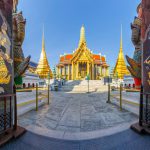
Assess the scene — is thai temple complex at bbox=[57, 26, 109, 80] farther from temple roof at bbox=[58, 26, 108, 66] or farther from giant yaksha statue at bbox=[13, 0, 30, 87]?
giant yaksha statue at bbox=[13, 0, 30, 87]

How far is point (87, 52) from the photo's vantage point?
100 ft

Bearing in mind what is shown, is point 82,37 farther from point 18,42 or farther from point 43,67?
point 18,42

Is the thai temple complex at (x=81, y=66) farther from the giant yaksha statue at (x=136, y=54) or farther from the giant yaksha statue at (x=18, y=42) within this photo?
the giant yaksha statue at (x=18, y=42)

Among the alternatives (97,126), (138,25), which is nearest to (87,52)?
(138,25)

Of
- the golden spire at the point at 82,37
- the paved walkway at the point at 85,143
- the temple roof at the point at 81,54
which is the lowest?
the paved walkway at the point at 85,143

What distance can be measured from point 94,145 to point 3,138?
180cm

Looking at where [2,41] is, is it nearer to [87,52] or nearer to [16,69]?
[16,69]

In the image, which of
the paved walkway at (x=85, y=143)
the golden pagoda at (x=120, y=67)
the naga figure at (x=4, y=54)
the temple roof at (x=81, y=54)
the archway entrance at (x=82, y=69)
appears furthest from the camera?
the archway entrance at (x=82, y=69)

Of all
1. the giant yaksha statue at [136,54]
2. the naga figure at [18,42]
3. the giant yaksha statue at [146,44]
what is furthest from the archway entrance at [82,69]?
the giant yaksha statue at [146,44]

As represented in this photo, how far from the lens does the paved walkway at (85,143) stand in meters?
2.17

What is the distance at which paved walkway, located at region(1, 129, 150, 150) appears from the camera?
217 cm

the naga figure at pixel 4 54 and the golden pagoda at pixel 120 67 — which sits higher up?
the golden pagoda at pixel 120 67

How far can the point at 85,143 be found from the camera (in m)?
2.46

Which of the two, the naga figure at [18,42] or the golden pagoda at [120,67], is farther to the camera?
the golden pagoda at [120,67]
